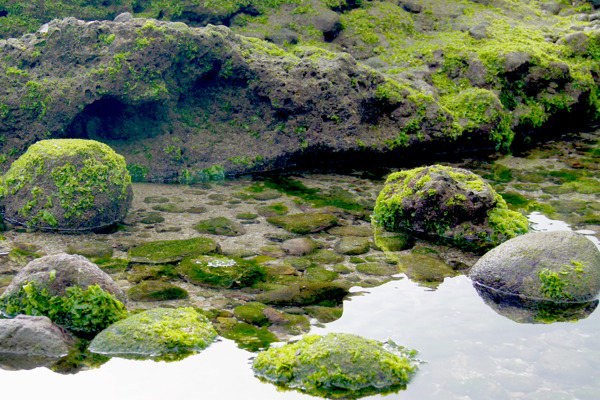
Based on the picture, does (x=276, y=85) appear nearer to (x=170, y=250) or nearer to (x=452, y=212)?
(x=452, y=212)

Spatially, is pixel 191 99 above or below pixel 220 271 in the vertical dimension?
above

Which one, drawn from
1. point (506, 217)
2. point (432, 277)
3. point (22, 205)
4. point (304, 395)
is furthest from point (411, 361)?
point (22, 205)

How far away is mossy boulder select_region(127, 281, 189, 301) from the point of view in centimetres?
580

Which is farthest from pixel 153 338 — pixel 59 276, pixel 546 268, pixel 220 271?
pixel 546 268

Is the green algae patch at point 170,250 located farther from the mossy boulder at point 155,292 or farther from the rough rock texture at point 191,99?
the rough rock texture at point 191,99

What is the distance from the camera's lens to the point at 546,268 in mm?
5918

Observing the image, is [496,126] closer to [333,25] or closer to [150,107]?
[333,25]

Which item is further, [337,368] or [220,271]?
[220,271]

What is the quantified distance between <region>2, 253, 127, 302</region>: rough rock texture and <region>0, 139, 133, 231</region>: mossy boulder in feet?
7.51

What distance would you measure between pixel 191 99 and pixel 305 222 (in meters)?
3.80

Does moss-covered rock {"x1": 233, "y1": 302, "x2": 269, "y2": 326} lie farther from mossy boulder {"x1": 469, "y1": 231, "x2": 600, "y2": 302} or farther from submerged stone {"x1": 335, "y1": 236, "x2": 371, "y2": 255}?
mossy boulder {"x1": 469, "y1": 231, "x2": 600, "y2": 302}

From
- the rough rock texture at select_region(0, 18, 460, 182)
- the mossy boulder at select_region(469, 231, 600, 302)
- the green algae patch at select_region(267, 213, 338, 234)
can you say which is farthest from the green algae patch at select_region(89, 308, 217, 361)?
the rough rock texture at select_region(0, 18, 460, 182)

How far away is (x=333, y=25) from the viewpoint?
12.4 meters

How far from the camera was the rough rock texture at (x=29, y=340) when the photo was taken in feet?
15.7
